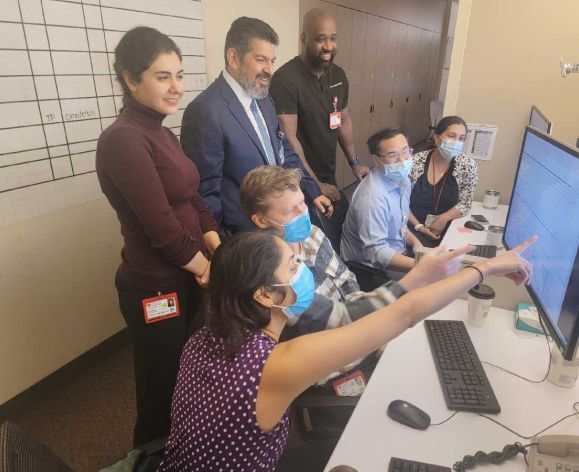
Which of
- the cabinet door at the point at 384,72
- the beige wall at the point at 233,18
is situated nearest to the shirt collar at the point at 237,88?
the beige wall at the point at 233,18

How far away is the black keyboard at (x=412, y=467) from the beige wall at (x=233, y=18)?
7.95ft

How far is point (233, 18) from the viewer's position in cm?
275

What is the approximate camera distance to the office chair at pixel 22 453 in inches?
28.1

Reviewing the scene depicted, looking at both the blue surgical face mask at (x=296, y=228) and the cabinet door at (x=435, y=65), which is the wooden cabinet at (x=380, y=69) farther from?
the blue surgical face mask at (x=296, y=228)

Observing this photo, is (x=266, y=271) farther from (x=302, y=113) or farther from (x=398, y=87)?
(x=398, y=87)

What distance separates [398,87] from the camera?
6.31 metres

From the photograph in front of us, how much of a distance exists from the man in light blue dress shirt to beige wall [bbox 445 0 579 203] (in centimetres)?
87

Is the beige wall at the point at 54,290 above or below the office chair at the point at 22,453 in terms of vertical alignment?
below

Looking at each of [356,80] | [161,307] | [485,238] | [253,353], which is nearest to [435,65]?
[356,80]

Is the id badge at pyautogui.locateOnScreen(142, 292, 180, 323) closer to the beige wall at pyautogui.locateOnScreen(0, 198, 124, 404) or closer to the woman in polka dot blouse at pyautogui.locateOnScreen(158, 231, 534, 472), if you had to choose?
the woman in polka dot blouse at pyautogui.locateOnScreen(158, 231, 534, 472)

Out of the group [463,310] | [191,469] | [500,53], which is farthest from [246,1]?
[191,469]

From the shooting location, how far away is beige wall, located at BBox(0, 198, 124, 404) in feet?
6.22

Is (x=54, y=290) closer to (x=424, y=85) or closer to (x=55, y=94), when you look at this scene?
(x=55, y=94)

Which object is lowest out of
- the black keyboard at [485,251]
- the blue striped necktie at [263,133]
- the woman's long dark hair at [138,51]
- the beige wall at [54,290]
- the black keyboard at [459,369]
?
the beige wall at [54,290]
